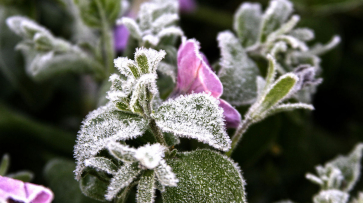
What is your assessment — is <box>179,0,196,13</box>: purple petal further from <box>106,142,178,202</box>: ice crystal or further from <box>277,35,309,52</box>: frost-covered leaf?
<box>106,142,178,202</box>: ice crystal

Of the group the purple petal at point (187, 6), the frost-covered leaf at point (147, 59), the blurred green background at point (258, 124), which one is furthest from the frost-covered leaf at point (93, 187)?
the purple petal at point (187, 6)

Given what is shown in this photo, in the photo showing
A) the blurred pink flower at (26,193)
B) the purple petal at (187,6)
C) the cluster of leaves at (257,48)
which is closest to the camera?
the blurred pink flower at (26,193)

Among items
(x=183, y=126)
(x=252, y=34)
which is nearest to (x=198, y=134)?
(x=183, y=126)

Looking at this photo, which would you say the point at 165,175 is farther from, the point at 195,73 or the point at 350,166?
the point at 350,166

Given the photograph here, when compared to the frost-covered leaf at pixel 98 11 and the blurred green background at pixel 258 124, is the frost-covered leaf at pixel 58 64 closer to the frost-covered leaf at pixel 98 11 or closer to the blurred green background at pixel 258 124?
the frost-covered leaf at pixel 98 11

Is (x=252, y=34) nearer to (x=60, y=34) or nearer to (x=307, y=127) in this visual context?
(x=307, y=127)

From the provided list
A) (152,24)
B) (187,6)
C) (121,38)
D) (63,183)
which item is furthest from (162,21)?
(187,6)

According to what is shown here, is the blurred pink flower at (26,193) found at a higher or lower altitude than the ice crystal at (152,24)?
lower
